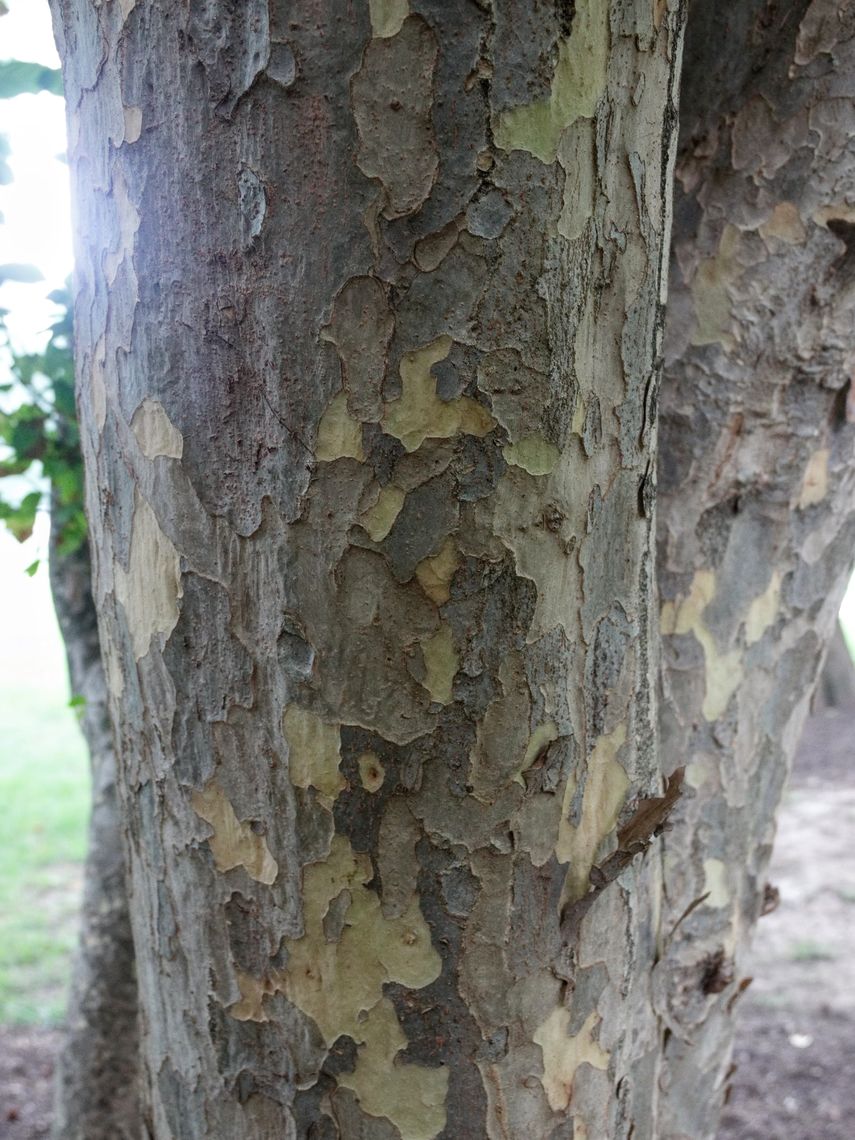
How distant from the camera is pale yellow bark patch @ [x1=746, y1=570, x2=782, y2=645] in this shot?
4.33 ft

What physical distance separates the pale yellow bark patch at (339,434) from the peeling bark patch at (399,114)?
0.52ft

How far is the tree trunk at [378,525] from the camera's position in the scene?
0.77 metres

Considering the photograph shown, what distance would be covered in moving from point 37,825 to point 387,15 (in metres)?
5.77

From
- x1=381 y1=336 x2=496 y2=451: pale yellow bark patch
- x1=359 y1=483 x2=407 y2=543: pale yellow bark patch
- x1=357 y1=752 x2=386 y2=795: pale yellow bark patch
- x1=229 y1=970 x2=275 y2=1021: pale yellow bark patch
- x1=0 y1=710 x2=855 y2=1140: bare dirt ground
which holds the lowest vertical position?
x1=0 y1=710 x2=855 y2=1140: bare dirt ground

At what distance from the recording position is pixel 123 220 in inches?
33.2

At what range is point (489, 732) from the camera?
849 mm

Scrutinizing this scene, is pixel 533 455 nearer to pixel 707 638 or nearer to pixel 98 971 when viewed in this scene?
pixel 707 638

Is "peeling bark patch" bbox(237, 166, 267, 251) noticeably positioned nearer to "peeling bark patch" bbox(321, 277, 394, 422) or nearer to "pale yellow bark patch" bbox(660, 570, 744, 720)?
"peeling bark patch" bbox(321, 277, 394, 422)

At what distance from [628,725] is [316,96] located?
0.64 metres

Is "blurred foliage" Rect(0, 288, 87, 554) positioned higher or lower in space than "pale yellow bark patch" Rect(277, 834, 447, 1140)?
higher

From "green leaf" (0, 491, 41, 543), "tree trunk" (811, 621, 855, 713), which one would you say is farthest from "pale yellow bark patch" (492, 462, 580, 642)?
"tree trunk" (811, 621, 855, 713)

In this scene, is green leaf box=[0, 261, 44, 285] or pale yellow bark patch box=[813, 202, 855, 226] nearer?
pale yellow bark patch box=[813, 202, 855, 226]

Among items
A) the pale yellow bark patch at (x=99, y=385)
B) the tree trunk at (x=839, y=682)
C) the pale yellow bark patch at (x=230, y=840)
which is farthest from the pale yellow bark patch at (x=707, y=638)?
the tree trunk at (x=839, y=682)

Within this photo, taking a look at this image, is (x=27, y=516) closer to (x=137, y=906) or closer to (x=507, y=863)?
(x=137, y=906)
